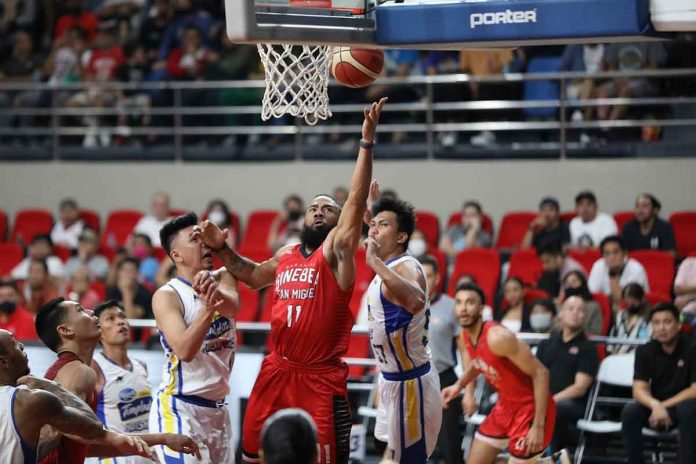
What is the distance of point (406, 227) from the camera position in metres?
6.99

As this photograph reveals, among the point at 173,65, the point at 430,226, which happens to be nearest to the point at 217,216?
the point at 430,226

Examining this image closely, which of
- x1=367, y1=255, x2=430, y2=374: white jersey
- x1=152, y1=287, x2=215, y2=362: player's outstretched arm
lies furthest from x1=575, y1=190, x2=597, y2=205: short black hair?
x1=152, y1=287, x2=215, y2=362: player's outstretched arm

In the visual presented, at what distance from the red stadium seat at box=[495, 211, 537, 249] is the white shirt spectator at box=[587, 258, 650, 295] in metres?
1.61

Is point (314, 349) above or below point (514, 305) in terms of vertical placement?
above

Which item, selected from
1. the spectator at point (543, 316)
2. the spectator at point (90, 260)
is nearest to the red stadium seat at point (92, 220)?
the spectator at point (90, 260)

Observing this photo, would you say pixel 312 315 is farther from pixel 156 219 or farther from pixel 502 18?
pixel 156 219

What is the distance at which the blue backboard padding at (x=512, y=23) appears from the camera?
563cm

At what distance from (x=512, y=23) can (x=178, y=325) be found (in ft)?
7.66

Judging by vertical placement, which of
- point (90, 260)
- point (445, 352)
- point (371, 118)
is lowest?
point (445, 352)

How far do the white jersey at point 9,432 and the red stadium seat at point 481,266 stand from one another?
21.8ft

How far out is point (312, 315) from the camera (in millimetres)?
6332

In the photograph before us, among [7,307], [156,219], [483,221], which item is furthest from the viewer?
[156,219]

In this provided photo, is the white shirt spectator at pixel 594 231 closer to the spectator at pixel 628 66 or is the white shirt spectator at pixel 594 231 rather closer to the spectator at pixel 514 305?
the spectator at pixel 628 66

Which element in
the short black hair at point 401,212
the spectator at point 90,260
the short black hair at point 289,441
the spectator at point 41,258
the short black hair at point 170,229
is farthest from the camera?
the spectator at point 90,260
